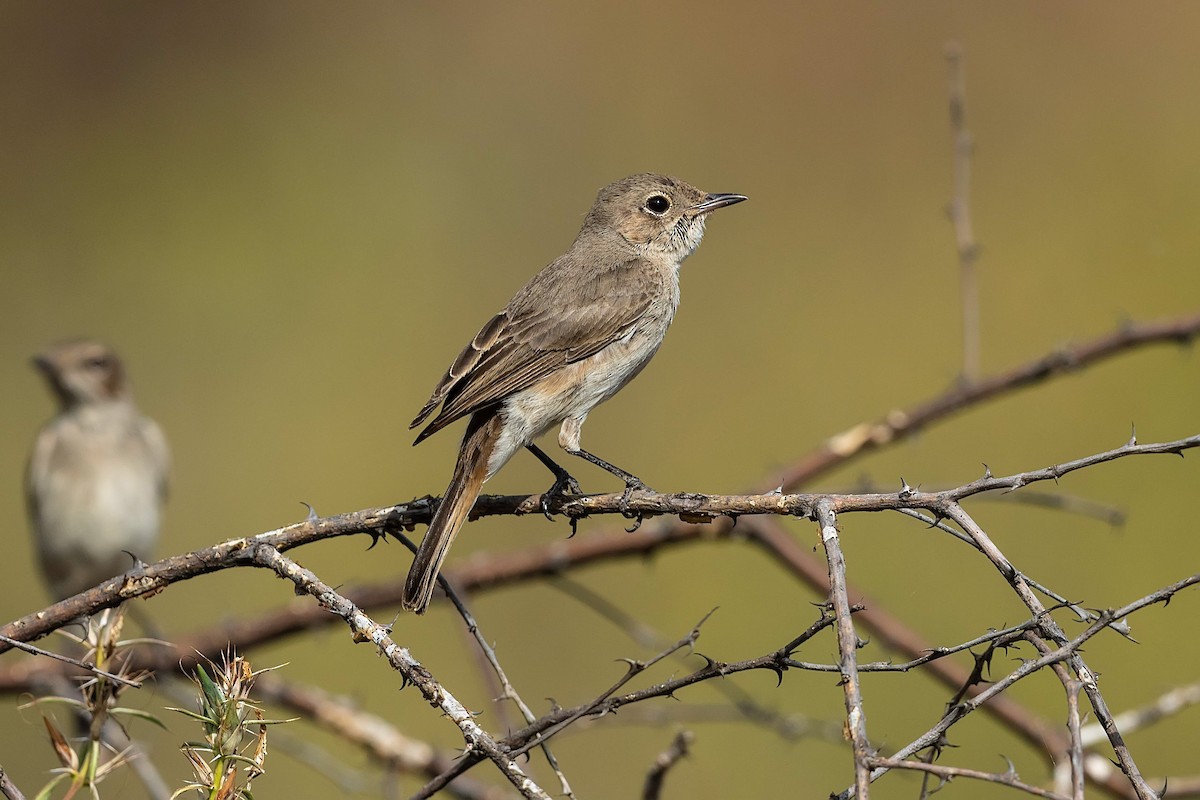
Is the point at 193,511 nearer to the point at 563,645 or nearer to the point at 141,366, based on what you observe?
the point at 141,366

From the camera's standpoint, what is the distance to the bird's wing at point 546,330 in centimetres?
374

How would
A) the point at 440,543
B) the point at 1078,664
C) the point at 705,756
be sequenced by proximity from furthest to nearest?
the point at 705,756 < the point at 440,543 < the point at 1078,664

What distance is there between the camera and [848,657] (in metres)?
1.56

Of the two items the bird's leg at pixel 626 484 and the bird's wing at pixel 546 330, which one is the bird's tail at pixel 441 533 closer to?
the bird's wing at pixel 546 330

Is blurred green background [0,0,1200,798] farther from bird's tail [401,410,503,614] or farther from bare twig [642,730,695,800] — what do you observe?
bare twig [642,730,695,800]

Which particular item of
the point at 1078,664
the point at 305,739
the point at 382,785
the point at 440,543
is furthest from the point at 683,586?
the point at 1078,664

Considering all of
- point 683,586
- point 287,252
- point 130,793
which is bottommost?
point 130,793

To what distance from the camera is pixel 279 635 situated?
3.98 metres

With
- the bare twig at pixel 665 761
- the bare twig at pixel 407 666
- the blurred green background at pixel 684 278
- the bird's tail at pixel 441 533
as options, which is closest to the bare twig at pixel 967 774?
the bare twig at pixel 407 666

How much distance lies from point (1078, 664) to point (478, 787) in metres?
2.09

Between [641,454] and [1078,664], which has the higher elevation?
[641,454]

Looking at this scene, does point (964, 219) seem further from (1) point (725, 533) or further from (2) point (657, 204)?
(2) point (657, 204)

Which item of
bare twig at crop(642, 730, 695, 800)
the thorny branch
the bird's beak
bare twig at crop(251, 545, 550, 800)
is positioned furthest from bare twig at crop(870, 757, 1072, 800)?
the bird's beak

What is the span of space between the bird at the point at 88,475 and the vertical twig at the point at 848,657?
5781mm
